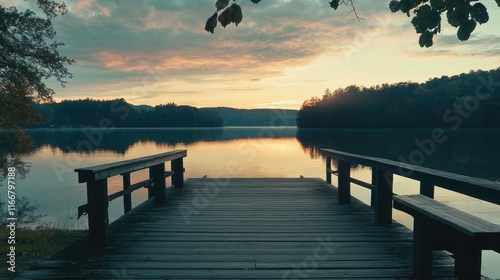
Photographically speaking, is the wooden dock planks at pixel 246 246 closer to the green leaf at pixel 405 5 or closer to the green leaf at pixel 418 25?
the green leaf at pixel 418 25

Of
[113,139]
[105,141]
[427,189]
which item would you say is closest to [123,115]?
[113,139]

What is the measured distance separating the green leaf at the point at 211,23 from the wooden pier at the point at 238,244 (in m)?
2.49

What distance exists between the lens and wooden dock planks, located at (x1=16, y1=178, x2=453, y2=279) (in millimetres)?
3627

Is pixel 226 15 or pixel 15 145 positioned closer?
pixel 226 15

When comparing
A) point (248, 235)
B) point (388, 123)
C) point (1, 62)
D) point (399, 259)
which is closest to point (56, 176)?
point (1, 62)

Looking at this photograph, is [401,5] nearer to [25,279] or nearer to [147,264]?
[147,264]

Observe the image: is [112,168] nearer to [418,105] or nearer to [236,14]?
[236,14]

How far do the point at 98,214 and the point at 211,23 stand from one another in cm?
335

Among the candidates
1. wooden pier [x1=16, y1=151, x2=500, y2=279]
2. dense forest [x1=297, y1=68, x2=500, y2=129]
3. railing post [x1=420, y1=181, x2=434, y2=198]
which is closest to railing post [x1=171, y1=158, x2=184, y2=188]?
wooden pier [x1=16, y1=151, x2=500, y2=279]

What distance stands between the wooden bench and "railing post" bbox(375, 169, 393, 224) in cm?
178

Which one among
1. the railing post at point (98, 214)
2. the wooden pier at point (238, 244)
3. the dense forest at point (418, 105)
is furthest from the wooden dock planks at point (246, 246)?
the dense forest at point (418, 105)

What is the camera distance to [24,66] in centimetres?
1288

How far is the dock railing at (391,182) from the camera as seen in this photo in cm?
297

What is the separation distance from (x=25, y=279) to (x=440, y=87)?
116 metres
